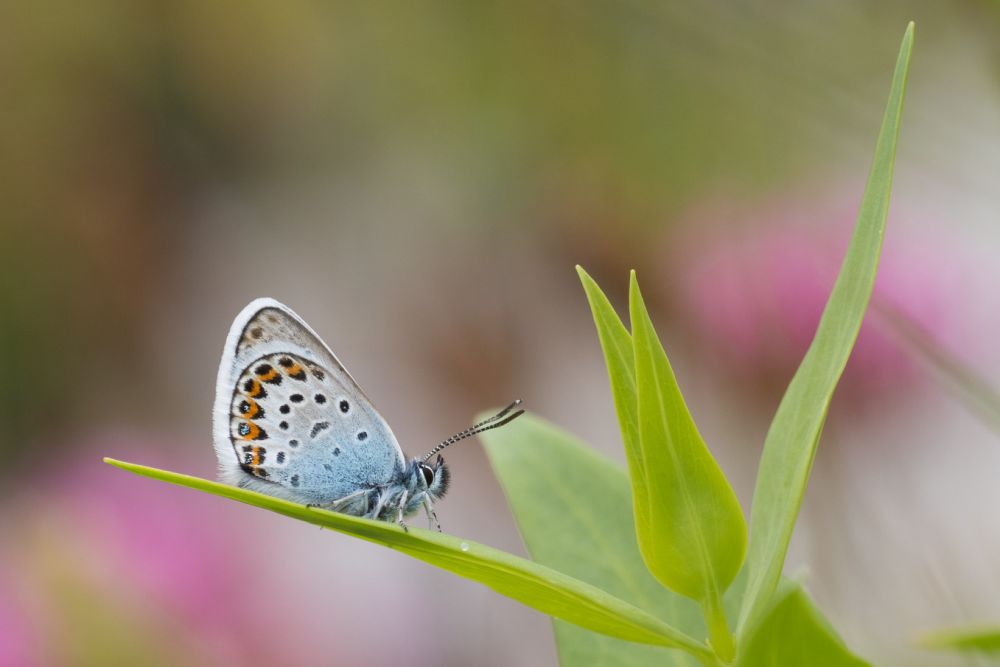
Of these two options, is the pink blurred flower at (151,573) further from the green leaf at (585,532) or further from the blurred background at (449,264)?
the green leaf at (585,532)

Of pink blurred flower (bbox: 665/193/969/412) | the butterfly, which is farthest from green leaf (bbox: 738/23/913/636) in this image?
pink blurred flower (bbox: 665/193/969/412)

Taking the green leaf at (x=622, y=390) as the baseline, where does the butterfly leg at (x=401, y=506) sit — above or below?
below

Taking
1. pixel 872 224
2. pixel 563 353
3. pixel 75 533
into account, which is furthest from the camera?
pixel 563 353

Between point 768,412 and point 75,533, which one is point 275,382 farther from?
point 768,412

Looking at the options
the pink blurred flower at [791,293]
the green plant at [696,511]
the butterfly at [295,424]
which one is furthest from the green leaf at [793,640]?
the pink blurred flower at [791,293]

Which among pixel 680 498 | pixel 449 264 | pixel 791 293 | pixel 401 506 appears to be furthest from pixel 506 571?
pixel 449 264

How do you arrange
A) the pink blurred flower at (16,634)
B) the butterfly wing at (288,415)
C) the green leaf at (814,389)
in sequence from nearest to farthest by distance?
1. the green leaf at (814,389)
2. the butterfly wing at (288,415)
3. the pink blurred flower at (16,634)

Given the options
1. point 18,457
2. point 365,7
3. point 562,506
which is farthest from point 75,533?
point 365,7

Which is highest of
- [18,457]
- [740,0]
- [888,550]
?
[740,0]

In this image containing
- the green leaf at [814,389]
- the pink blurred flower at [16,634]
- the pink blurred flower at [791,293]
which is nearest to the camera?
the green leaf at [814,389]
